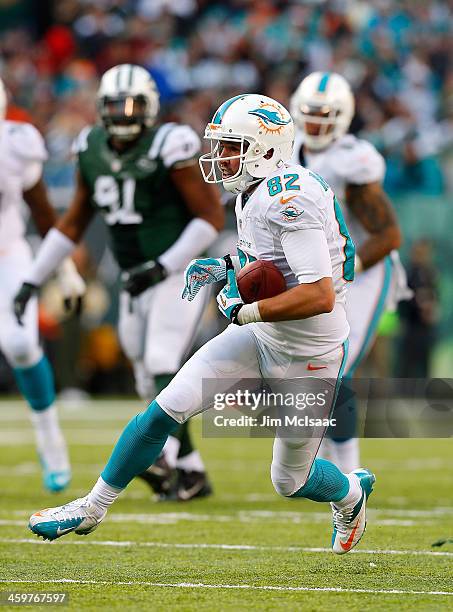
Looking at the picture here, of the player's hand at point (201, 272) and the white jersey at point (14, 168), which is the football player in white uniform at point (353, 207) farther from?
the player's hand at point (201, 272)

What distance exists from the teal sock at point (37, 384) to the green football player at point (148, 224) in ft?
1.37

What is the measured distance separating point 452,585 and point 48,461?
9.78ft

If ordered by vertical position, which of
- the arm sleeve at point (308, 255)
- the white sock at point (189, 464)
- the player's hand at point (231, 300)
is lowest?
the white sock at point (189, 464)

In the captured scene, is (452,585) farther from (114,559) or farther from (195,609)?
(114,559)

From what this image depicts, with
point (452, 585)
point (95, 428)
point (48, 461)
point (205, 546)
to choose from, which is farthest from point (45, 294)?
→ point (452, 585)

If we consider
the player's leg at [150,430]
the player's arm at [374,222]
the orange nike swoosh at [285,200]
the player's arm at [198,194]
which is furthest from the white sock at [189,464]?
the orange nike swoosh at [285,200]

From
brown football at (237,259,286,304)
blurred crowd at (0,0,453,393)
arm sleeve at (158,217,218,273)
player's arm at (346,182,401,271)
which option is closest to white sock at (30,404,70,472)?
arm sleeve at (158,217,218,273)

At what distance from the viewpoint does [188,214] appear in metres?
6.49

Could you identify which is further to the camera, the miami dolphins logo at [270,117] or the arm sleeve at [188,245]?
the arm sleeve at [188,245]

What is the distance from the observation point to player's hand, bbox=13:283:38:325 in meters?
6.09

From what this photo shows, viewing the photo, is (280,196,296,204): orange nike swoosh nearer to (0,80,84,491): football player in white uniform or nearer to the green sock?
the green sock

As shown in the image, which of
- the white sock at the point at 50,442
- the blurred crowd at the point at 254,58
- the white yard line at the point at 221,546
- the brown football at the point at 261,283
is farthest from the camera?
the blurred crowd at the point at 254,58

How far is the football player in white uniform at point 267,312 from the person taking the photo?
13.3 ft

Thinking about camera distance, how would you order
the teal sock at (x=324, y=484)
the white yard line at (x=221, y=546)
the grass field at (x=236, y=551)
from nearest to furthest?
the grass field at (x=236, y=551)
the teal sock at (x=324, y=484)
the white yard line at (x=221, y=546)
